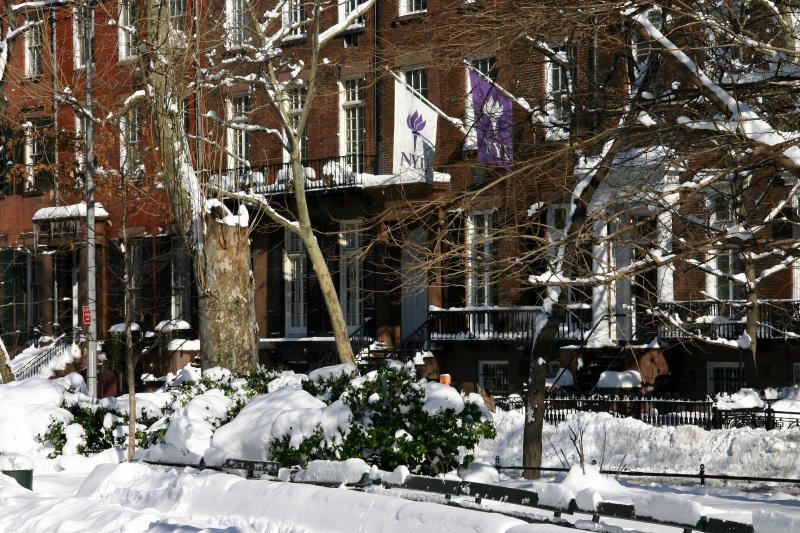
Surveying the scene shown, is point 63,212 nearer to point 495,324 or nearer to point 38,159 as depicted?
point 38,159

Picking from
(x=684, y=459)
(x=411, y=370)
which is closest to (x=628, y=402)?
(x=684, y=459)

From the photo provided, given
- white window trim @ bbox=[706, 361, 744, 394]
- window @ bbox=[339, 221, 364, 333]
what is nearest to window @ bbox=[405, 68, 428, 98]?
window @ bbox=[339, 221, 364, 333]

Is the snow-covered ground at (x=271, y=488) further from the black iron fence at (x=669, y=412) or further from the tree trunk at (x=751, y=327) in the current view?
the tree trunk at (x=751, y=327)

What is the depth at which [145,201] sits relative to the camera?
33469mm

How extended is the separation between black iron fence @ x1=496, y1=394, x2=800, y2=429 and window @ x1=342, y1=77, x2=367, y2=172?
10761mm

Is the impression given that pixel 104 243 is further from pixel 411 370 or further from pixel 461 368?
pixel 411 370

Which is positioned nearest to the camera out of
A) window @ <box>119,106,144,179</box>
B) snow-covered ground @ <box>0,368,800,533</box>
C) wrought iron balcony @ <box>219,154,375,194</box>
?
snow-covered ground @ <box>0,368,800,533</box>

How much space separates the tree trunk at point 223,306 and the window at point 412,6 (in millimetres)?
12895

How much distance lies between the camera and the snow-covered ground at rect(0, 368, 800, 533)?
8.61 m

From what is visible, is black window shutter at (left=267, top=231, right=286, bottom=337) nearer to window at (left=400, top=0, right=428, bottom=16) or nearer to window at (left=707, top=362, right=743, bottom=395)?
window at (left=400, top=0, right=428, bottom=16)

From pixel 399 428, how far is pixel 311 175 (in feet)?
67.2

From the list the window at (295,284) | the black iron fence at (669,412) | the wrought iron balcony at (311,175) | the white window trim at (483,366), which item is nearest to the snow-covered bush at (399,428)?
the black iron fence at (669,412)

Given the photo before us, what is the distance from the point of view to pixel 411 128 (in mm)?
24984

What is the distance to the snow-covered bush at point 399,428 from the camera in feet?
37.1
